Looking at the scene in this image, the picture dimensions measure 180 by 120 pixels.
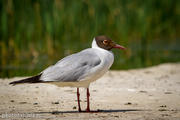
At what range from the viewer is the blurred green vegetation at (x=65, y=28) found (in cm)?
1015

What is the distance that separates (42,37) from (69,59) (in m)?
4.98

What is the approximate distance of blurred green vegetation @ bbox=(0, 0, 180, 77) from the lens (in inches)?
400

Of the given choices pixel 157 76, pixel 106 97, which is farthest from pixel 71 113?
pixel 157 76

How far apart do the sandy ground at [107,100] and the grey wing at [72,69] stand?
45 centimetres

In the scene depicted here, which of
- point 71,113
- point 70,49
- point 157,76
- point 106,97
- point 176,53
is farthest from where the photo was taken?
point 176,53

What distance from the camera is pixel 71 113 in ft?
18.9

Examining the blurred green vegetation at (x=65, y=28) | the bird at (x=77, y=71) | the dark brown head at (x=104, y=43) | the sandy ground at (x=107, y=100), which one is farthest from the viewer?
the blurred green vegetation at (x=65, y=28)

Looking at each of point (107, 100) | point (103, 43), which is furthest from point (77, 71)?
point (107, 100)

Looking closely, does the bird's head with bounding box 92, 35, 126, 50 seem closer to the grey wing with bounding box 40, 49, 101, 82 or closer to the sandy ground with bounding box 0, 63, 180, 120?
the grey wing with bounding box 40, 49, 101, 82

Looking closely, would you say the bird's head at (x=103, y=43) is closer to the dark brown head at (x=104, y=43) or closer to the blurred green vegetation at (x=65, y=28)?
the dark brown head at (x=104, y=43)

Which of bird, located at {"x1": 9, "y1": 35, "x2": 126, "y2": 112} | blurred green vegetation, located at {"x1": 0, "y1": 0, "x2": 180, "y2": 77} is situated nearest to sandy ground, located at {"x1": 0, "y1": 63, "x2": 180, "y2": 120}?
bird, located at {"x1": 9, "y1": 35, "x2": 126, "y2": 112}

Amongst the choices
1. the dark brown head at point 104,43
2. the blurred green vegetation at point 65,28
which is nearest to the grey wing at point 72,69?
the dark brown head at point 104,43

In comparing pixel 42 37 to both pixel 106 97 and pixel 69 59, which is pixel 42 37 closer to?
pixel 106 97

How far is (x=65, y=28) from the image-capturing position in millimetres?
11344
